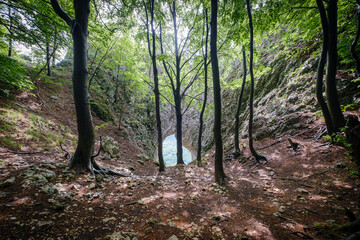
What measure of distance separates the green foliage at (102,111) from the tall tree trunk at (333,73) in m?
12.9

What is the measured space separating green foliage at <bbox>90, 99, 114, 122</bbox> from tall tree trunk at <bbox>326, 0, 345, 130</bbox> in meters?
12.9

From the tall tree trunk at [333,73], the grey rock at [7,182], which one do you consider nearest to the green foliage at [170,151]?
the tall tree trunk at [333,73]

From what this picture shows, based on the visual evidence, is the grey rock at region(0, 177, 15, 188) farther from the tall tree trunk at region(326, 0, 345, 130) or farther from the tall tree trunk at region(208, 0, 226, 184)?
the tall tree trunk at region(326, 0, 345, 130)

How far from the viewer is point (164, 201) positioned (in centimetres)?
320

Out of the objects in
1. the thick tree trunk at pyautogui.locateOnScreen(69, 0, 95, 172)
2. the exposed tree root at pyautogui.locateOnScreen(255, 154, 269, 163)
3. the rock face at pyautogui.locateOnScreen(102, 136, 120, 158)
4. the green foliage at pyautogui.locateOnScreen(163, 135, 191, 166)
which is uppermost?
the thick tree trunk at pyautogui.locateOnScreen(69, 0, 95, 172)

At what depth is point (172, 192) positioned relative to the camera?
3.85 m

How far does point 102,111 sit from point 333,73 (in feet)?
43.7

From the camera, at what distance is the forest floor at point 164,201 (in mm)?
1976

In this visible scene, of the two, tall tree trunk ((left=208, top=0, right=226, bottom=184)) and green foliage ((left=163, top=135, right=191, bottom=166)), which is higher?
tall tree trunk ((left=208, top=0, right=226, bottom=184))

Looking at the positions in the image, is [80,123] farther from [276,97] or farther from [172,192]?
[276,97]

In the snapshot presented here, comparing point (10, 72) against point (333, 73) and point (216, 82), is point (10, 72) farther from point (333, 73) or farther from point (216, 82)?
point (333, 73)

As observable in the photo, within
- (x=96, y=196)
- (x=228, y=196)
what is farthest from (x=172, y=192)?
(x=96, y=196)

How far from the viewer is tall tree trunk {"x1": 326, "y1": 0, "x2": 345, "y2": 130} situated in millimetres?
4418

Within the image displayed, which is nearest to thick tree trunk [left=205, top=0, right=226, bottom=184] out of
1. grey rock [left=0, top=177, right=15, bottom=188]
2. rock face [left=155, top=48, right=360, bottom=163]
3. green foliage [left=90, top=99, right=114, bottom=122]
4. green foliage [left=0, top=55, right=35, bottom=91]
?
rock face [left=155, top=48, right=360, bottom=163]
